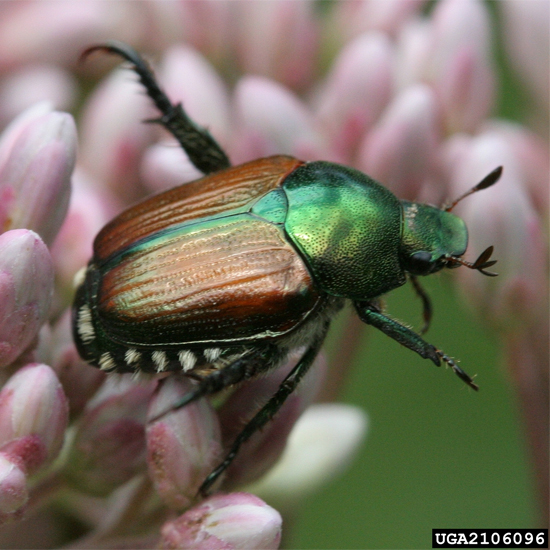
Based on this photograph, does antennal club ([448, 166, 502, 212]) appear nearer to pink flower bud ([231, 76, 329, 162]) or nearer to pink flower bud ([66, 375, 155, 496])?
pink flower bud ([231, 76, 329, 162])

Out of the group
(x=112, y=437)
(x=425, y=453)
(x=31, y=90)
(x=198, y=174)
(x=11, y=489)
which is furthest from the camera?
(x=425, y=453)

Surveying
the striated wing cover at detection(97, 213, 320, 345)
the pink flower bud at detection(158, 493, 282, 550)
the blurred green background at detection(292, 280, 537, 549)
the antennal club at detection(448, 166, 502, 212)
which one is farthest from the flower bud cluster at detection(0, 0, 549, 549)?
the blurred green background at detection(292, 280, 537, 549)

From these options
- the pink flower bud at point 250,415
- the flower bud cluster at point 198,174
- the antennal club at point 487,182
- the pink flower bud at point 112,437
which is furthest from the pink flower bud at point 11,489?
the antennal club at point 487,182

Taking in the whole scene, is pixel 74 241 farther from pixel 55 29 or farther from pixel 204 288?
pixel 55 29

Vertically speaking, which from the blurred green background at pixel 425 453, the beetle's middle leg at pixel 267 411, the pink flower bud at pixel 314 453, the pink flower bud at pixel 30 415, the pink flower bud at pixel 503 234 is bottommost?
the blurred green background at pixel 425 453

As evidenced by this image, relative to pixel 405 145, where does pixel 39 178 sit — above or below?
above

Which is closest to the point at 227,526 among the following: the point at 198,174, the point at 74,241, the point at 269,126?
the point at 74,241

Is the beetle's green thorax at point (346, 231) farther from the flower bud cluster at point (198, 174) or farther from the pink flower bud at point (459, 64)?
the pink flower bud at point (459, 64)

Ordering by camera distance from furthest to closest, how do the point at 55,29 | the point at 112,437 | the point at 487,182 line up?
the point at 55,29 < the point at 487,182 < the point at 112,437
